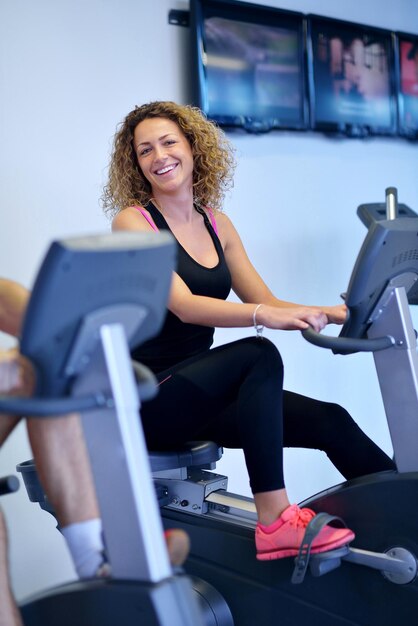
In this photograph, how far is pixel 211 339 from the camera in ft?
8.20

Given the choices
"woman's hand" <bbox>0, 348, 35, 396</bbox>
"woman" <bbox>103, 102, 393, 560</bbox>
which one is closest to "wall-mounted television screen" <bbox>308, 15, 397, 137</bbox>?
"woman" <bbox>103, 102, 393, 560</bbox>

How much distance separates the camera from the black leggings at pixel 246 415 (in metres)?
2.07

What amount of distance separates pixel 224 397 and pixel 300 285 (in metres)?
1.49

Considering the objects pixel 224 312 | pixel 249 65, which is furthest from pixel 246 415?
pixel 249 65

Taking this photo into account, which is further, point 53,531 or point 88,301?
point 53,531

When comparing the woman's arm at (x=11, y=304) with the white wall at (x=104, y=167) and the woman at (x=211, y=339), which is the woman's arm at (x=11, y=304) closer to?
the woman at (x=211, y=339)

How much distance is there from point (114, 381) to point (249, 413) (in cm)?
78

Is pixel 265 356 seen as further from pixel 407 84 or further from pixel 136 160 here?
pixel 407 84

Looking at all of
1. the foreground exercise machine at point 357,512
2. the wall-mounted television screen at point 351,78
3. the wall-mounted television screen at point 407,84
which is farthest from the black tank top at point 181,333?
the wall-mounted television screen at point 407,84

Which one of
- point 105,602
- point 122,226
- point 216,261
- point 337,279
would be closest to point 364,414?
point 337,279

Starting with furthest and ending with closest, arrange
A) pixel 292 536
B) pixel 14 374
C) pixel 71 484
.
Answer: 1. pixel 292 536
2. pixel 71 484
3. pixel 14 374

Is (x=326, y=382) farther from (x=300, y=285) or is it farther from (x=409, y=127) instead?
(x=409, y=127)

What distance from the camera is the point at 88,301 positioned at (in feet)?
4.26

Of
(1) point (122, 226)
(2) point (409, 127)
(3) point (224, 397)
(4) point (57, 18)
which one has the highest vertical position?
(4) point (57, 18)
